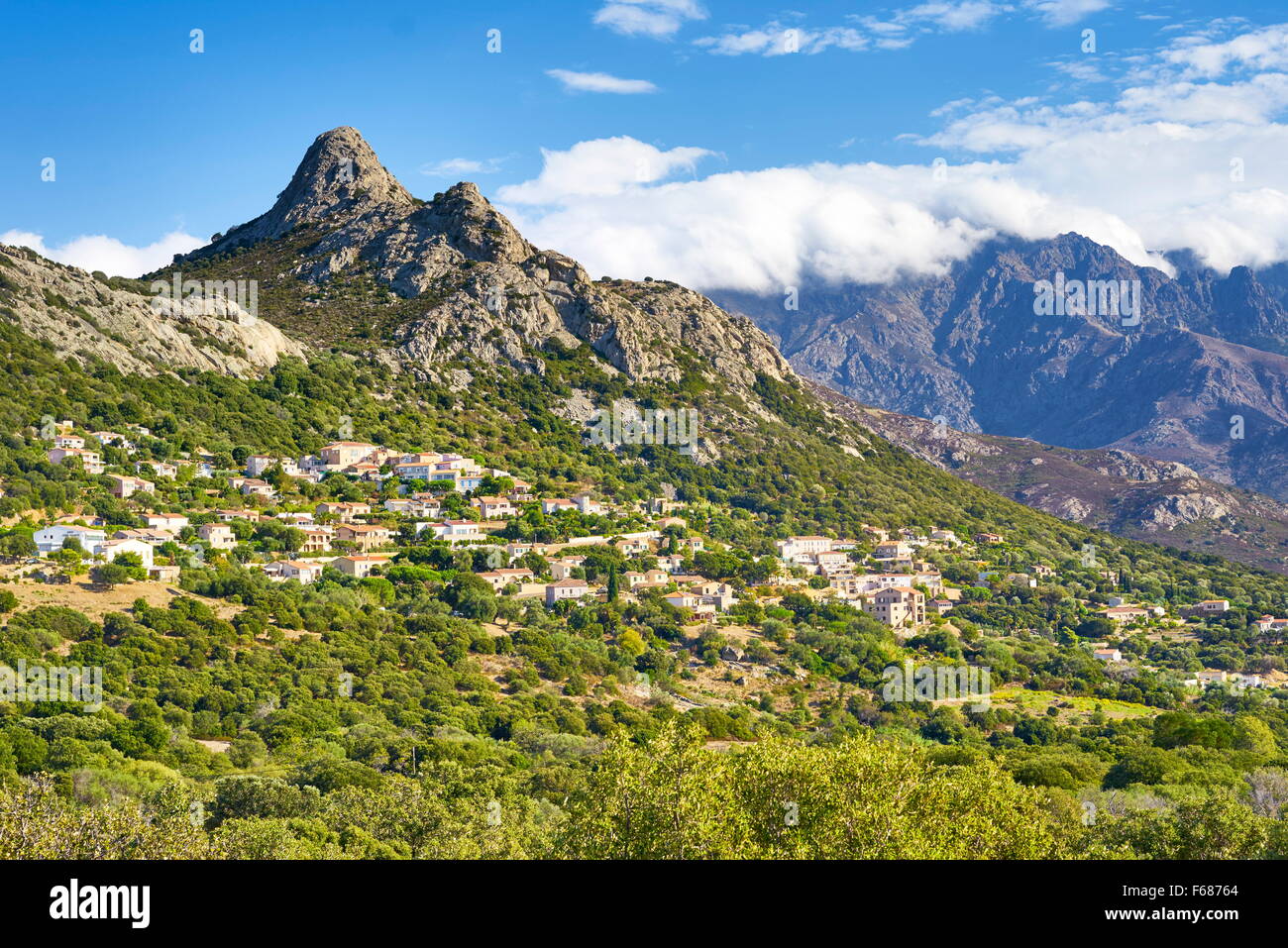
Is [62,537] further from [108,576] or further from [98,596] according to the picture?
[98,596]

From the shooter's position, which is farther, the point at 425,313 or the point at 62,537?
the point at 425,313

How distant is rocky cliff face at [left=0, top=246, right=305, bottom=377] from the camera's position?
8731cm

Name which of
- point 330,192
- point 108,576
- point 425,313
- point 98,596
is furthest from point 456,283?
point 98,596

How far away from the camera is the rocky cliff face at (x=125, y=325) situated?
87312mm

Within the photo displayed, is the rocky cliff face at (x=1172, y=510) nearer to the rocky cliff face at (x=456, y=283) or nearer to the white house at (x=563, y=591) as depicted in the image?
the rocky cliff face at (x=456, y=283)

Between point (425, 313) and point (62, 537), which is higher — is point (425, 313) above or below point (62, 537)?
above

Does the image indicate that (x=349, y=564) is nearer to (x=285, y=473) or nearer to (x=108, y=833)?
(x=285, y=473)

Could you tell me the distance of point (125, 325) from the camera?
9262cm

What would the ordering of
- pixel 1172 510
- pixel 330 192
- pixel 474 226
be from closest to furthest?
pixel 474 226 → pixel 330 192 → pixel 1172 510

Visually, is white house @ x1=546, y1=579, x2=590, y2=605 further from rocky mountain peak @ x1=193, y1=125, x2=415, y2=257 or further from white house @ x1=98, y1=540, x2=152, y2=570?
rocky mountain peak @ x1=193, y1=125, x2=415, y2=257

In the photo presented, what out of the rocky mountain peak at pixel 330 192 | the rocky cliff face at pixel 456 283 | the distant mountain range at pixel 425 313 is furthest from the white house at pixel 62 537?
the rocky mountain peak at pixel 330 192
